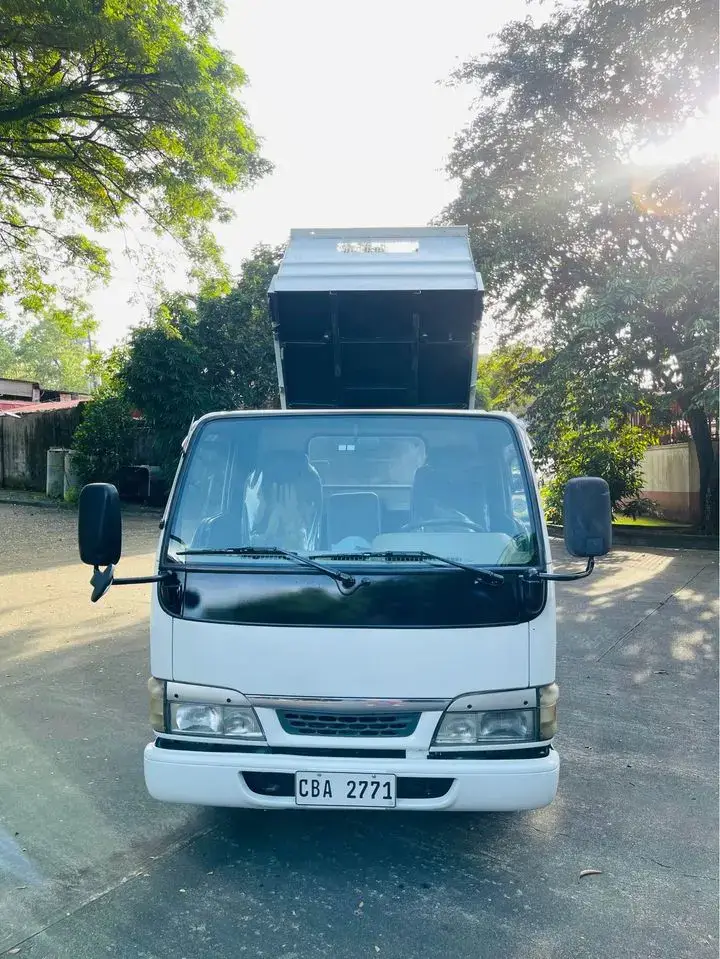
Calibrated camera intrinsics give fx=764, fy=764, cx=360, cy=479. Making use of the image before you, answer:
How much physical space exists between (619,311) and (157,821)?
407 inches

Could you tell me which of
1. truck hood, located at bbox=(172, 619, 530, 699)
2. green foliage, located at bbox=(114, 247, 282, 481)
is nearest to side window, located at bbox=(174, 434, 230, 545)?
truck hood, located at bbox=(172, 619, 530, 699)

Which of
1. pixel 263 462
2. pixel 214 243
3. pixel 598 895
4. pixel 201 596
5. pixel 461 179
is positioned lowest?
pixel 598 895

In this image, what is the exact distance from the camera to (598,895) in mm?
3061

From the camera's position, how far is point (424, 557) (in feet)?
10.0

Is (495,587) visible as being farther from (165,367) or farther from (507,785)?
(165,367)

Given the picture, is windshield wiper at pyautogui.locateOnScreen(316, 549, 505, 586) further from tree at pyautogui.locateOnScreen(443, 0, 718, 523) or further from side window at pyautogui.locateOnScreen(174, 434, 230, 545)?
tree at pyautogui.locateOnScreen(443, 0, 718, 523)

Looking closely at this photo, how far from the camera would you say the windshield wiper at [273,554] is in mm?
2941

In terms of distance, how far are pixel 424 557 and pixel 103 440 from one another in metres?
16.0

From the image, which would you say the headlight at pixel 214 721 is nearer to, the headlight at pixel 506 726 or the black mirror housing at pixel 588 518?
the headlight at pixel 506 726

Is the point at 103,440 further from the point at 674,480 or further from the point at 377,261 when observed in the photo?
the point at 377,261

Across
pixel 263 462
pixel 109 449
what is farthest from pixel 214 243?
pixel 263 462

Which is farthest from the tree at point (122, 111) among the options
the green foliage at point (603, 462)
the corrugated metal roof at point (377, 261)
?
the green foliage at point (603, 462)

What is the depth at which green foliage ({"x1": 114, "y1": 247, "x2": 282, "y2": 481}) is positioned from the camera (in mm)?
17016

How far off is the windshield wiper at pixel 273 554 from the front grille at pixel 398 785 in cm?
78
